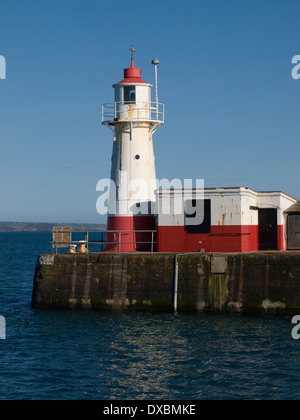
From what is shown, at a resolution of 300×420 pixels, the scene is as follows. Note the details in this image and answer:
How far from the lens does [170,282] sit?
89.7 ft

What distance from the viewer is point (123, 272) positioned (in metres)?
28.0

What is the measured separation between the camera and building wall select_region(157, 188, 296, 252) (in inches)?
1137

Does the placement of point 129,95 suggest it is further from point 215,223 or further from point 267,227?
point 267,227

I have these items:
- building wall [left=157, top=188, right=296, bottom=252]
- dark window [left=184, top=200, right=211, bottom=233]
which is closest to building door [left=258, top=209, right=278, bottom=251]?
building wall [left=157, top=188, right=296, bottom=252]

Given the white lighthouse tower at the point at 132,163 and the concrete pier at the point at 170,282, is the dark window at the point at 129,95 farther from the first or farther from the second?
the concrete pier at the point at 170,282

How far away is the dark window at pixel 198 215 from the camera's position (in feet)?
96.1

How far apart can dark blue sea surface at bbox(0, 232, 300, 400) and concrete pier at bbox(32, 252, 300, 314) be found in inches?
25.4

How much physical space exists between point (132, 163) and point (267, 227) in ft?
25.9

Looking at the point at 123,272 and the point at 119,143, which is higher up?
the point at 119,143

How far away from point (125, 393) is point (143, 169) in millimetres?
16792

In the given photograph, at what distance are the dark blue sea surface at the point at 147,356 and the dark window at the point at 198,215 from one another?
15.5 ft

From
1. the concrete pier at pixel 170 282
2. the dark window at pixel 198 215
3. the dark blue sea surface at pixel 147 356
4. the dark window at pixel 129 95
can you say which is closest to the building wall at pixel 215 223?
the dark window at pixel 198 215
